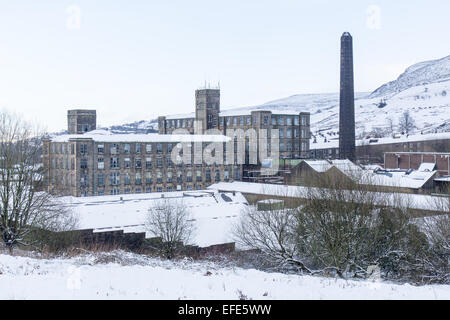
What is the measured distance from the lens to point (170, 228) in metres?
33.6

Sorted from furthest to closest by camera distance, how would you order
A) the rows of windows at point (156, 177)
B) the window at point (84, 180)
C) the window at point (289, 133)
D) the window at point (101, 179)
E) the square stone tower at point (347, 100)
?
1. the window at point (289, 133)
2. the square stone tower at point (347, 100)
3. the rows of windows at point (156, 177)
4. the window at point (101, 179)
5. the window at point (84, 180)

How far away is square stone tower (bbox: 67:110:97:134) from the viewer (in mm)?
85744

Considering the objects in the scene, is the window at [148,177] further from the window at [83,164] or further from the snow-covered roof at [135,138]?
the window at [83,164]

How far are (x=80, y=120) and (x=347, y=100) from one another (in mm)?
47641

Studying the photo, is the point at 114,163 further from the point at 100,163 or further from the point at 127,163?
the point at 100,163

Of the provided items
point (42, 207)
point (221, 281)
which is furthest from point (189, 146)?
point (221, 281)

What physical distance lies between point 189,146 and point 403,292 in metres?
60.4

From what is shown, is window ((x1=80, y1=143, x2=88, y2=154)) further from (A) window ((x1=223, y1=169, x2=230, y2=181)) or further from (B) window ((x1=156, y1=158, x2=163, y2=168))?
(A) window ((x1=223, y1=169, x2=230, y2=181))

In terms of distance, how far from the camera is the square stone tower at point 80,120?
85.7 metres

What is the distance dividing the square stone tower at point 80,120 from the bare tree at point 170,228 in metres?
54.6

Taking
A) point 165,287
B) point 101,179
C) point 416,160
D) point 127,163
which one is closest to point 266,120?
point 416,160

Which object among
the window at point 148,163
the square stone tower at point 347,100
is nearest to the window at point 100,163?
the window at point 148,163

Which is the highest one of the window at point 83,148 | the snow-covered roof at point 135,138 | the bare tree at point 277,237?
the snow-covered roof at point 135,138

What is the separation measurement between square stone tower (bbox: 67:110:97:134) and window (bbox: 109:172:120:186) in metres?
23.7
